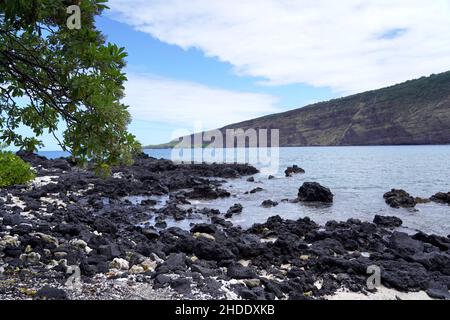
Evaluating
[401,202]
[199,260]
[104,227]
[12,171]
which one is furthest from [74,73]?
[401,202]

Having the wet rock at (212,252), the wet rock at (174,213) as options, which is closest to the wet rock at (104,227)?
the wet rock at (212,252)

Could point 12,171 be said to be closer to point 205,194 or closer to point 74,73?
point 205,194

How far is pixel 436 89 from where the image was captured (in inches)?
6137

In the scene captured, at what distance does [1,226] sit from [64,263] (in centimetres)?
372

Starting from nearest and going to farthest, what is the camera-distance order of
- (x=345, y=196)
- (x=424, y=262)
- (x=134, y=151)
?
(x=134, y=151) → (x=424, y=262) → (x=345, y=196)

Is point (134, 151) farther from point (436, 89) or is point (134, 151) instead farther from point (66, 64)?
point (436, 89)

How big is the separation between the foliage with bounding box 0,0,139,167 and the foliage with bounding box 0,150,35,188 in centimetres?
1464

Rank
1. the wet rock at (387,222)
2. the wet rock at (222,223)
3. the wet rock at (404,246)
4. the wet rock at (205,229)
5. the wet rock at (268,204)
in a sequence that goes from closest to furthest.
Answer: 1. the wet rock at (404,246)
2. the wet rock at (205,229)
3. the wet rock at (222,223)
4. the wet rock at (387,222)
5. the wet rock at (268,204)

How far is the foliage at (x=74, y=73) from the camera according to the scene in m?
6.33

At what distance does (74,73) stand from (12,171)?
1814cm

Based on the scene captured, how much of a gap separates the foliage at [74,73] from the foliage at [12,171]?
48.0ft

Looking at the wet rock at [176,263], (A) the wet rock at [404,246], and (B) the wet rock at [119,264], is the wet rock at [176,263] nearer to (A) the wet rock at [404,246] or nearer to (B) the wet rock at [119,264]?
(B) the wet rock at [119,264]

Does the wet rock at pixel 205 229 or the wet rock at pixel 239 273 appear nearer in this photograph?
the wet rock at pixel 239 273
